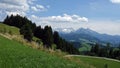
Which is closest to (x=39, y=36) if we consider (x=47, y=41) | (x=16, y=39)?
(x=47, y=41)

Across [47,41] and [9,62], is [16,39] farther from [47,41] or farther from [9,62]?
[47,41]

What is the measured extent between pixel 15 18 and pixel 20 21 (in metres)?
5.48

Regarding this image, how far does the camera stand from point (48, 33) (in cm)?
13725

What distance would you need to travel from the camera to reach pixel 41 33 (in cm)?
15125

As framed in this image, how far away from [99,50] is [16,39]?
141m

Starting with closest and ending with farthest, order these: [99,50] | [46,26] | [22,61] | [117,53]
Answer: [22,61] → [46,26] → [117,53] → [99,50]

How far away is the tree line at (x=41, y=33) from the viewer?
12221 cm

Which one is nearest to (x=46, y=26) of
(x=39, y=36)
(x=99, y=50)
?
(x=39, y=36)

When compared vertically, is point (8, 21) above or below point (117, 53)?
above

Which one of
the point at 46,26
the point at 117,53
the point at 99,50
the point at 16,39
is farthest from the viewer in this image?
the point at 99,50

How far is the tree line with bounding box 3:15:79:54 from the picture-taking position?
122213 mm

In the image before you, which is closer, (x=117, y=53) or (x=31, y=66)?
(x=31, y=66)

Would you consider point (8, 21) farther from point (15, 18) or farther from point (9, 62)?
point (9, 62)

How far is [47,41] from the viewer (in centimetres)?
13225
